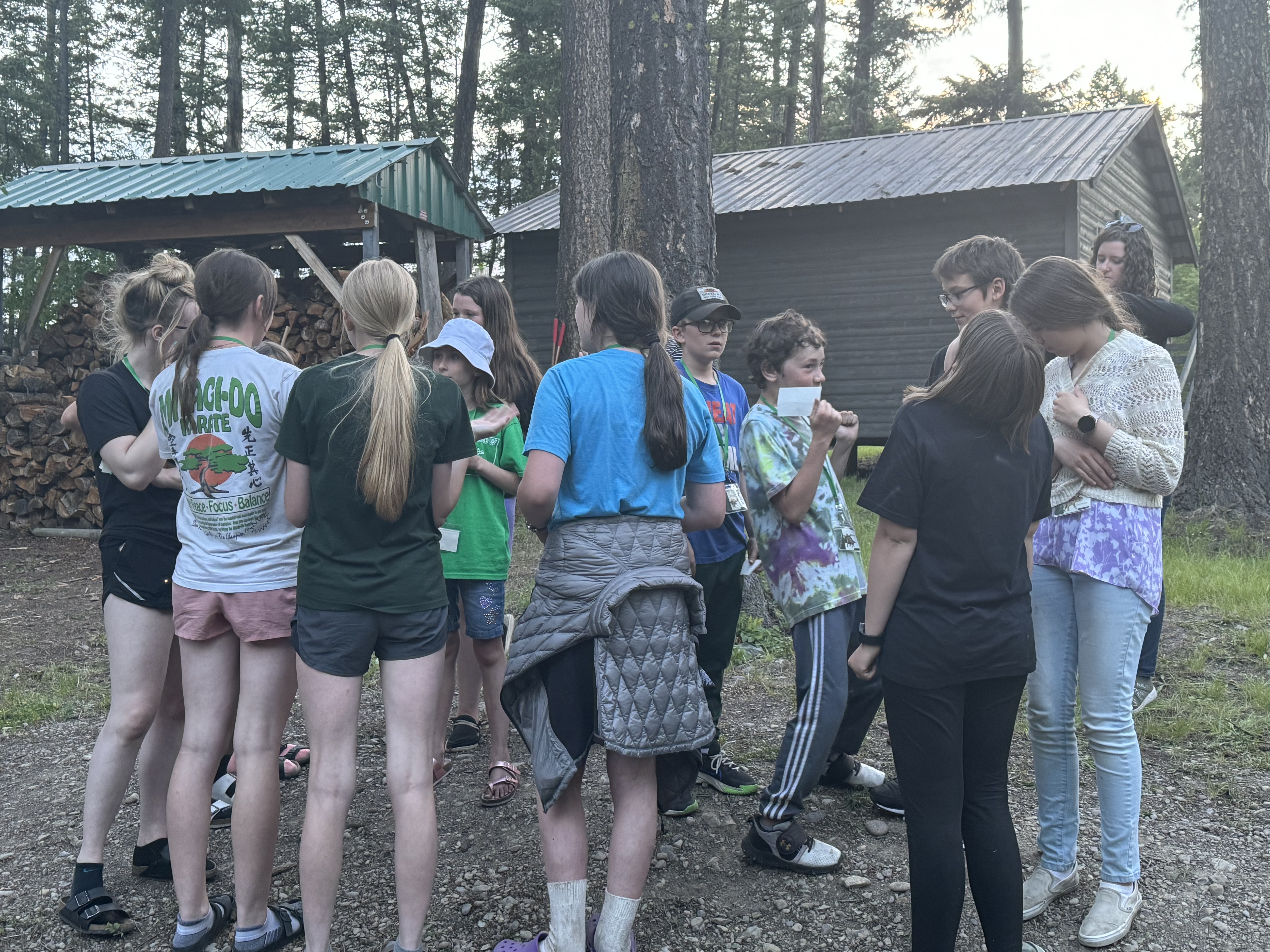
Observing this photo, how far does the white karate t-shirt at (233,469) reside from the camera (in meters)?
2.43

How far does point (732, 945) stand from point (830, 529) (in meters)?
1.24

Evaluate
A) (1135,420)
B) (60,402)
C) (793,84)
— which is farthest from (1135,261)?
(793,84)

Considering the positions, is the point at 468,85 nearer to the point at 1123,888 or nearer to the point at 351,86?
the point at 351,86

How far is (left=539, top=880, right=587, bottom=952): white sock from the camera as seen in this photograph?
7.45 ft

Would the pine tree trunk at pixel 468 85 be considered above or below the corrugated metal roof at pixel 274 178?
above

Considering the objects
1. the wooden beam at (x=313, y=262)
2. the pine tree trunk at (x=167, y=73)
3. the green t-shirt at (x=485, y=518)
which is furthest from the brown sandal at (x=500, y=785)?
the pine tree trunk at (x=167, y=73)

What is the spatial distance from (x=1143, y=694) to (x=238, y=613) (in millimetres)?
4001

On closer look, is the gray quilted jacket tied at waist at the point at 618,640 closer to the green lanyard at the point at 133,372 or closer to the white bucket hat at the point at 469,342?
the white bucket hat at the point at 469,342

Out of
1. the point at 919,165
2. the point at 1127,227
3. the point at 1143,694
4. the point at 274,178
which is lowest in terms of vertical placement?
the point at 1143,694

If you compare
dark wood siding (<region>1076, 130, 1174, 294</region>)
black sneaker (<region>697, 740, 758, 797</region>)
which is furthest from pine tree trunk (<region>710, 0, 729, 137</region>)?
black sneaker (<region>697, 740, 758, 797</region>)

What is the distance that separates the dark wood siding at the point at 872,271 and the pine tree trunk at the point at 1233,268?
3706 mm

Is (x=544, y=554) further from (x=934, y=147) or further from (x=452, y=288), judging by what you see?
(x=934, y=147)

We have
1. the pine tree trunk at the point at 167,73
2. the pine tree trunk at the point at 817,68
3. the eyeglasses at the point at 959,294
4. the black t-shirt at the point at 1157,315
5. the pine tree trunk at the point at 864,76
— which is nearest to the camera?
the eyeglasses at the point at 959,294

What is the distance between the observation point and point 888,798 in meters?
3.31
